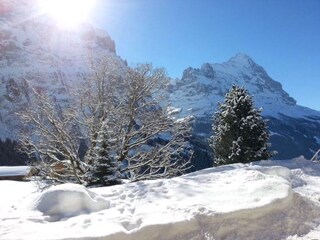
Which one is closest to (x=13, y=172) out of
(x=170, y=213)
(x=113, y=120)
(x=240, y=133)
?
(x=113, y=120)

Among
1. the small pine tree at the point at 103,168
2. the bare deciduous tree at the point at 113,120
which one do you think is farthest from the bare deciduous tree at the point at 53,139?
the small pine tree at the point at 103,168

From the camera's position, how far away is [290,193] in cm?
721

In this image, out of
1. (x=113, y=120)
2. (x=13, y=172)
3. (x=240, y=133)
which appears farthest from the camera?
(x=13, y=172)

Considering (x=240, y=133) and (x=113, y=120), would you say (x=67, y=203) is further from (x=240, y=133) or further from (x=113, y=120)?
(x=240, y=133)

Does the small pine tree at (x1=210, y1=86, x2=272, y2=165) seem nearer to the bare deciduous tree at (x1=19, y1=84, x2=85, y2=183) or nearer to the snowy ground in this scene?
the bare deciduous tree at (x1=19, y1=84, x2=85, y2=183)

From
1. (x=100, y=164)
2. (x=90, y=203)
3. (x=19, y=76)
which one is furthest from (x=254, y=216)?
(x=19, y=76)

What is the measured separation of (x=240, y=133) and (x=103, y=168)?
49.8 feet

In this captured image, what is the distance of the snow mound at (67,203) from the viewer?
6.58m

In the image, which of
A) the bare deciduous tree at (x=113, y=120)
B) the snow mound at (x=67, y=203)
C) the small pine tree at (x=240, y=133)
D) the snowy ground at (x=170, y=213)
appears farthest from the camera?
the small pine tree at (x=240, y=133)

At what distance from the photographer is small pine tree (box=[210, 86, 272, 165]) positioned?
29.0 m

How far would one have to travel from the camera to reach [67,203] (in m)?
6.70

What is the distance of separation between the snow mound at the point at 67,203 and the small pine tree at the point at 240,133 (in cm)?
2271

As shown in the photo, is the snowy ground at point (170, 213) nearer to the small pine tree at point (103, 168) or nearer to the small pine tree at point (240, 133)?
the small pine tree at point (103, 168)

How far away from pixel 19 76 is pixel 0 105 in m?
35.2
